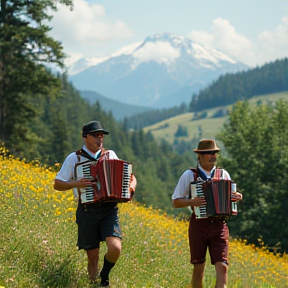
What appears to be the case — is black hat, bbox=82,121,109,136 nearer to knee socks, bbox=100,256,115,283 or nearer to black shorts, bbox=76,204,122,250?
black shorts, bbox=76,204,122,250

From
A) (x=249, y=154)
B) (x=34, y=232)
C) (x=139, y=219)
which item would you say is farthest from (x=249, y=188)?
(x=34, y=232)

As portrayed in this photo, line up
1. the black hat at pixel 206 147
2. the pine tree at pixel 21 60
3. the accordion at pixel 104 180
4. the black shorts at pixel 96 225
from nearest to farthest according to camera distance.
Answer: the accordion at pixel 104 180 < the black shorts at pixel 96 225 < the black hat at pixel 206 147 < the pine tree at pixel 21 60

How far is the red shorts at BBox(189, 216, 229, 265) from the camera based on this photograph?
22.1 ft

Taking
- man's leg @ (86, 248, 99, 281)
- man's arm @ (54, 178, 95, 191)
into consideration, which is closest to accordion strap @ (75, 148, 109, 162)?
man's arm @ (54, 178, 95, 191)

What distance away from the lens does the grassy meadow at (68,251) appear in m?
6.85

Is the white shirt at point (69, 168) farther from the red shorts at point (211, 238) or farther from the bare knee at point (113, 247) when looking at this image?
the red shorts at point (211, 238)

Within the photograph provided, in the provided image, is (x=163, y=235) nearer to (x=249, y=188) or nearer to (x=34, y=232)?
(x=34, y=232)

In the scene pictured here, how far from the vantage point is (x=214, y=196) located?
6.65 meters

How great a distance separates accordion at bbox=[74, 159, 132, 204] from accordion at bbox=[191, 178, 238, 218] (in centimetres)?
91

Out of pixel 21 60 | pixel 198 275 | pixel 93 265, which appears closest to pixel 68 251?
pixel 93 265

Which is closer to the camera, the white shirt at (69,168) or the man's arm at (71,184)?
the man's arm at (71,184)

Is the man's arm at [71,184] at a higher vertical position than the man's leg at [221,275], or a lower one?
higher

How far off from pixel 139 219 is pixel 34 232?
412cm

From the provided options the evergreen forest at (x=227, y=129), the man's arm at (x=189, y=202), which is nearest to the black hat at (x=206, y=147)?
the man's arm at (x=189, y=202)
